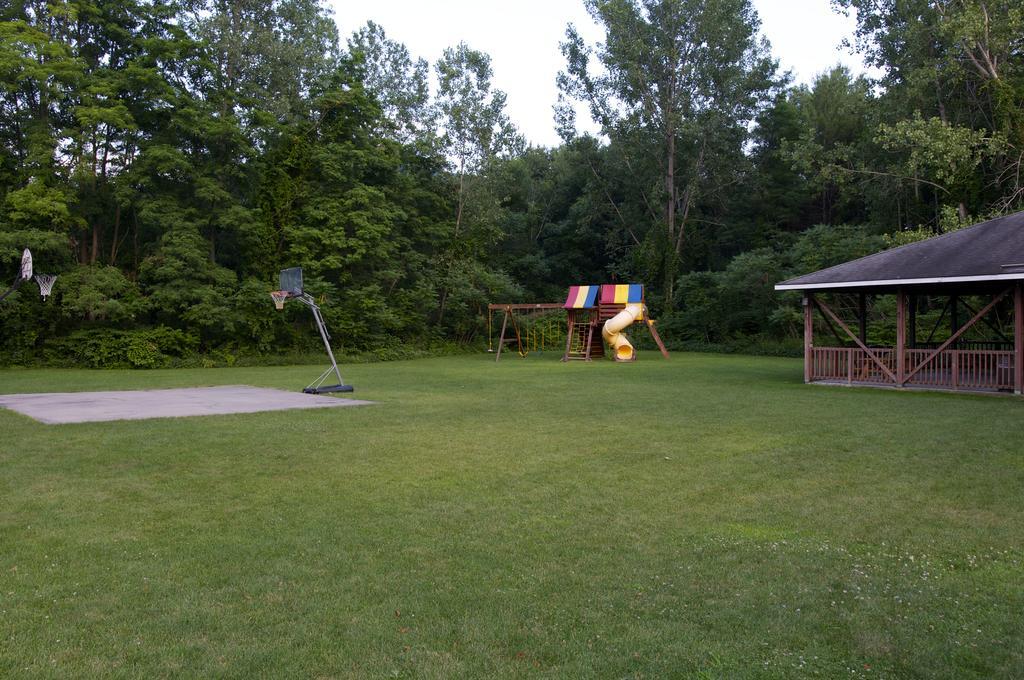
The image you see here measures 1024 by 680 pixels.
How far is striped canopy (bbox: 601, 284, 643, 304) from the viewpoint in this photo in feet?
A: 86.1

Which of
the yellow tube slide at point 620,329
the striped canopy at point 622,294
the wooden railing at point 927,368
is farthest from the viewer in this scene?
the striped canopy at point 622,294

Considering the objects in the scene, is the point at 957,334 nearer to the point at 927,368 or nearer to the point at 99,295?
the point at 927,368

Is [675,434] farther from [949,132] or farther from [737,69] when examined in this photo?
[737,69]

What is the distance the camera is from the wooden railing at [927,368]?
14.9 meters

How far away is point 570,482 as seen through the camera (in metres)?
6.88

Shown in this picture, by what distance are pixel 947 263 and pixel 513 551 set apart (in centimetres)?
1336

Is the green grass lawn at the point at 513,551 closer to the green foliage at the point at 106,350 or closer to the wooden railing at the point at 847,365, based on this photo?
the wooden railing at the point at 847,365

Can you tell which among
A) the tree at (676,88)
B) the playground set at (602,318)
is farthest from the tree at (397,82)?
the playground set at (602,318)

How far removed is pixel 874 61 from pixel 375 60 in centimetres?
2155

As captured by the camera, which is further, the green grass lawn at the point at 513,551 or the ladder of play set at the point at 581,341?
the ladder of play set at the point at 581,341

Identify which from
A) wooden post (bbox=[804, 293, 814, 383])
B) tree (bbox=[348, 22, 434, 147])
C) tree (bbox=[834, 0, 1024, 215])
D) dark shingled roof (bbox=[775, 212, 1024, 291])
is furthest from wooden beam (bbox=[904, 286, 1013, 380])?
tree (bbox=[348, 22, 434, 147])

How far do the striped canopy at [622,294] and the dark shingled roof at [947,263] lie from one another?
9.18 metres

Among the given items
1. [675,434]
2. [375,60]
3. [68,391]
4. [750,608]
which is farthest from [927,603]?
[375,60]

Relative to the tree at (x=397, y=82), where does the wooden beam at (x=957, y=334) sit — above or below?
below
